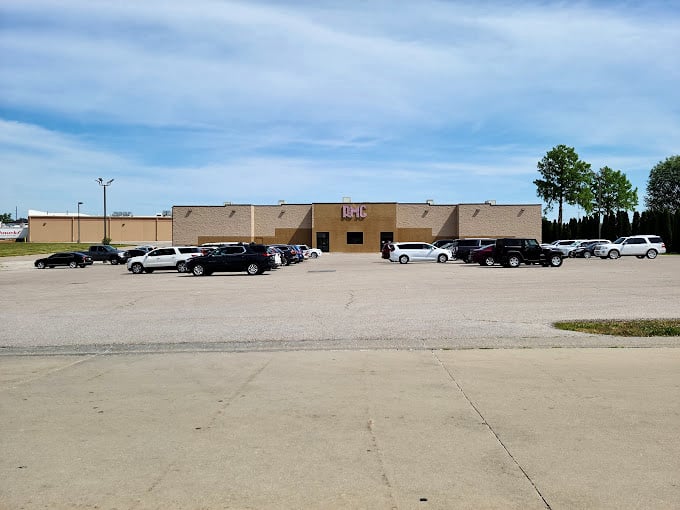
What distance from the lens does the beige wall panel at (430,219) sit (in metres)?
79.6

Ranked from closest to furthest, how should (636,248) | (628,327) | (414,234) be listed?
(628,327) → (636,248) → (414,234)

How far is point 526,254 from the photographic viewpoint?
38.9 meters

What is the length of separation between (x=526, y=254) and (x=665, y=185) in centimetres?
9182

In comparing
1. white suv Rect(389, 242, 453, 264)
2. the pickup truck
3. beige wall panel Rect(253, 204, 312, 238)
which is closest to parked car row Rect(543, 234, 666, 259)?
white suv Rect(389, 242, 453, 264)

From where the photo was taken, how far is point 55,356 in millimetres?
10875

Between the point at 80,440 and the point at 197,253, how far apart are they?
116ft

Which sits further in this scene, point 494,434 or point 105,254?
point 105,254

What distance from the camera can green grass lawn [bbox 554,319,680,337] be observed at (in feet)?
39.2

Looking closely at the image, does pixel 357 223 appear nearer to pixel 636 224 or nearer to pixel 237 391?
pixel 636 224

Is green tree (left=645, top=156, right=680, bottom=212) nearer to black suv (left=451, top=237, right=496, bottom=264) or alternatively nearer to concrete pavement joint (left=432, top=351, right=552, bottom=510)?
black suv (left=451, top=237, right=496, bottom=264)

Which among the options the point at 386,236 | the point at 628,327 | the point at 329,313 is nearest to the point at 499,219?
the point at 386,236

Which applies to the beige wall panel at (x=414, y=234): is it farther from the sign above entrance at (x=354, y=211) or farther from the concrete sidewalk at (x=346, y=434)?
the concrete sidewalk at (x=346, y=434)

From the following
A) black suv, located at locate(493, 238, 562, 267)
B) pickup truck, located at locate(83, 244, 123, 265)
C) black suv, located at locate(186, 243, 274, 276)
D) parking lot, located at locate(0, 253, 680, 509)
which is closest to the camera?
parking lot, located at locate(0, 253, 680, 509)

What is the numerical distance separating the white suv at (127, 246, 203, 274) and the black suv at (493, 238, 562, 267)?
18.5 metres
